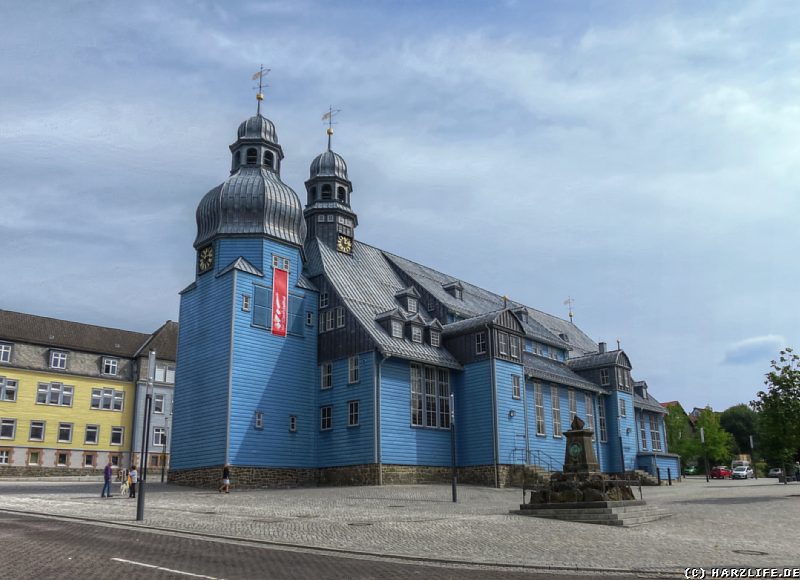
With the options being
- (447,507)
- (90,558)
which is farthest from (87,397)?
(90,558)

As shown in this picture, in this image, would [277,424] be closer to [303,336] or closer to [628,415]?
[303,336]

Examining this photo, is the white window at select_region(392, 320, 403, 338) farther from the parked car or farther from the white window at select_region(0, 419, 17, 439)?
the parked car

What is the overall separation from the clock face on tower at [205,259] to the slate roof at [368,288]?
19.6ft

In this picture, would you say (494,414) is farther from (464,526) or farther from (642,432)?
(642,432)

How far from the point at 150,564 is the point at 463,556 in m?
5.96

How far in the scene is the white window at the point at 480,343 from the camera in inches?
1660

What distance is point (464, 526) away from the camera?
19.7 m

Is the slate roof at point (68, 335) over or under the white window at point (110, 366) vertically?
over

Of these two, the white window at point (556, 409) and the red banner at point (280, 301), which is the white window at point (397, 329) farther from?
the white window at point (556, 409)

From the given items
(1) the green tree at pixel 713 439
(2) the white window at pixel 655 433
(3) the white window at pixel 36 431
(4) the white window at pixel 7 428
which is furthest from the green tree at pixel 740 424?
(4) the white window at pixel 7 428

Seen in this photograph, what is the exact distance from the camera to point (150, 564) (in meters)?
12.3

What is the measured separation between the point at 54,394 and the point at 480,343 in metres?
32.4

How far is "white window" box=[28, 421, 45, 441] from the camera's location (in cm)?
5275

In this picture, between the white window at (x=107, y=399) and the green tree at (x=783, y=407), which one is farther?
the white window at (x=107, y=399)
